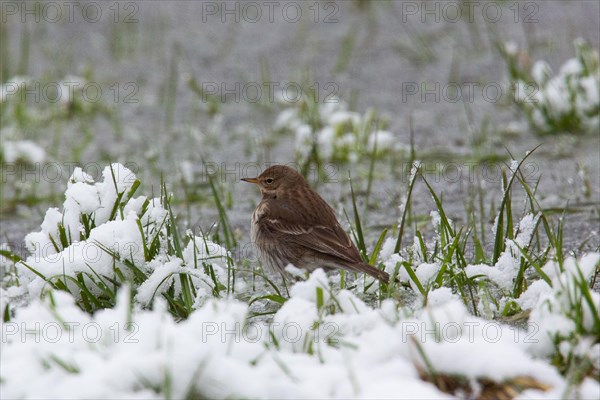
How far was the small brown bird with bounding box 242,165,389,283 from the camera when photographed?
16.3 ft

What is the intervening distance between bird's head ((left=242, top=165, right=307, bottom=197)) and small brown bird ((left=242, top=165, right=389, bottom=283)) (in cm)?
4

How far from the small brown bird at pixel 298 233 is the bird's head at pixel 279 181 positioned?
0.12 feet

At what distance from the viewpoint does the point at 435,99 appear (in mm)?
9438

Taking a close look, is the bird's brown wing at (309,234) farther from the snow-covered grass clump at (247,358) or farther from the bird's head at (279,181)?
the snow-covered grass clump at (247,358)

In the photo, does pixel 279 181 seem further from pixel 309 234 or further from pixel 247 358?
pixel 247 358

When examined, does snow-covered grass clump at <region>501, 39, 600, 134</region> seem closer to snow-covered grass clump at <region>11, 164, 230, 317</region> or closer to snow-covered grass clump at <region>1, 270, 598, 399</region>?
snow-covered grass clump at <region>11, 164, 230, 317</region>

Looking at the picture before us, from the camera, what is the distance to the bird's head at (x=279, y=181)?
19.0 feet

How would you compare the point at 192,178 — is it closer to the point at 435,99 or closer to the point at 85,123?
the point at 85,123

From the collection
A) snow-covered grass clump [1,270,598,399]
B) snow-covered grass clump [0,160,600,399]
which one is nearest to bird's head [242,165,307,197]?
snow-covered grass clump [0,160,600,399]

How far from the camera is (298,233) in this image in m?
5.26

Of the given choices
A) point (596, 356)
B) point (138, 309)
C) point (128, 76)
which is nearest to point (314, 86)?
point (128, 76)

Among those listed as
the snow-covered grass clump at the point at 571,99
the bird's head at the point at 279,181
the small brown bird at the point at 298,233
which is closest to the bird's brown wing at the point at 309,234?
the small brown bird at the point at 298,233

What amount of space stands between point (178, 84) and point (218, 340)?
7659 mm

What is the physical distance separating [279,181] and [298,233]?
25.5 inches
